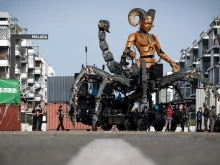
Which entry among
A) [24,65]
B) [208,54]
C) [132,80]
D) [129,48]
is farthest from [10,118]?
[208,54]

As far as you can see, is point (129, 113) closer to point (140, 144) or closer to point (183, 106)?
point (183, 106)

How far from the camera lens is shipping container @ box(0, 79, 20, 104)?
1518 inches

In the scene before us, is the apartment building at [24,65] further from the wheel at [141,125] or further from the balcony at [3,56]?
the wheel at [141,125]

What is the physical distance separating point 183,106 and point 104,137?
2057cm

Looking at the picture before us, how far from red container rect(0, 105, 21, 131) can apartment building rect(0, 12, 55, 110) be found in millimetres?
33216

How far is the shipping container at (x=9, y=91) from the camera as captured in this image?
38.6 m

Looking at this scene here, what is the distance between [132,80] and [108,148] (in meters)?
19.6

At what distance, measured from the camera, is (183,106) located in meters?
29.2

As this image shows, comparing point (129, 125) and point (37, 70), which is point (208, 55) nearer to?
point (37, 70)

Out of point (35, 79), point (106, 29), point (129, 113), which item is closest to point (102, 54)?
point (106, 29)

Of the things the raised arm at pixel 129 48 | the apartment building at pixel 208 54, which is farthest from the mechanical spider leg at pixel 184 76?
the apartment building at pixel 208 54

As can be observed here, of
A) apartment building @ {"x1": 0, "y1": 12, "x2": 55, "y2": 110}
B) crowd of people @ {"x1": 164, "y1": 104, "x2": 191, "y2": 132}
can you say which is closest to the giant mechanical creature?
crowd of people @ {"x1": 164, "y1": 104, "x2": 191, "y2": 132}

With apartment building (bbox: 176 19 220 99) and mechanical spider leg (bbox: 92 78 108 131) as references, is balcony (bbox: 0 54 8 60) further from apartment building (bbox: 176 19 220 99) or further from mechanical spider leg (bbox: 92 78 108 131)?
mechanical spider leg (bbox: 92 78 108 131)

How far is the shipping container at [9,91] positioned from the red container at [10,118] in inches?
19.3
